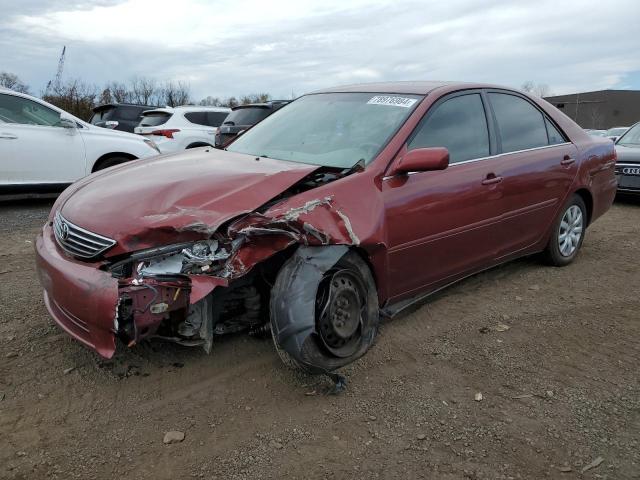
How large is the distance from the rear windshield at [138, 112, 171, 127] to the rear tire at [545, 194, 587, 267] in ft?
26.9

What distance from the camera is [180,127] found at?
1062 cm

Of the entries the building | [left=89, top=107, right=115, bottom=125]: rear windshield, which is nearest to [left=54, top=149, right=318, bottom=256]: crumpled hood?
[left=89, top=107, right=115, bottom=125]: rear windshield

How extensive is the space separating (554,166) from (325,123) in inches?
83.2

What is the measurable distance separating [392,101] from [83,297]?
239 centimetres

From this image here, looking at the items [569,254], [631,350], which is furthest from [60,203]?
[569,254]

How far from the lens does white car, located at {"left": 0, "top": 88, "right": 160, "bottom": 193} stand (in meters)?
7.13

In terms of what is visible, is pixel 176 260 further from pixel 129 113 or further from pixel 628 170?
pixel 129 113

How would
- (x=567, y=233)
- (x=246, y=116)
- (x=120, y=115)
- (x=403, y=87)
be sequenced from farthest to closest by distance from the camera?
(x=120, y=115), (x=246, y=116), (x=567, y=233), (x=403, y=87)

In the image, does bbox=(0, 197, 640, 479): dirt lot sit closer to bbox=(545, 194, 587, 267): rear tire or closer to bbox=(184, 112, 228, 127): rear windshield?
bbox=(545, 194, 587, 267): rear tire

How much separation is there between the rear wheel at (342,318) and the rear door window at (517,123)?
6.11 ft

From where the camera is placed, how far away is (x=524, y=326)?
3.72m

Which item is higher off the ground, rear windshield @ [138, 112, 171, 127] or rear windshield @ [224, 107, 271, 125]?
rear windshield @ [224, 107, 271, 125]

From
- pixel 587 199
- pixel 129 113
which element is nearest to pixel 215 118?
pixel 129 113

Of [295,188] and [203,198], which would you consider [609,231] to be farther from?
[203,198]
